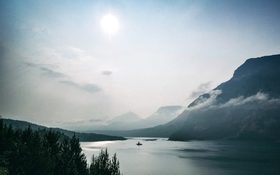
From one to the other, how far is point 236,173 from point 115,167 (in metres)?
112

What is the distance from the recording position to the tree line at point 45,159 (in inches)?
2436

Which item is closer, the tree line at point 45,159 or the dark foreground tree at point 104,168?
the dark foreground tree at point 104,168

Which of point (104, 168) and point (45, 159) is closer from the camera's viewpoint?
point (104, 168)

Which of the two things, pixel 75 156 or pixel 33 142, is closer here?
pixel 33 142

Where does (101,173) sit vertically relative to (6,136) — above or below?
below

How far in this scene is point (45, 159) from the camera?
2447 inches

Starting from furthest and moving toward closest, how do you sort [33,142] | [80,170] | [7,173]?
[80,170], [33,142], [7,173]

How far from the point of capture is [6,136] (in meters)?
73.1

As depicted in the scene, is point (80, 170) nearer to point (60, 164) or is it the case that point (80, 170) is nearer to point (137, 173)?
point (60, 164)

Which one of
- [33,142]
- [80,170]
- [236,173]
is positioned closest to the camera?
[33,142]

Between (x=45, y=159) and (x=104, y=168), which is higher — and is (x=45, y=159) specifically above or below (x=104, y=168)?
above

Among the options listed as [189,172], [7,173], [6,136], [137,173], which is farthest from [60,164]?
[189,172]

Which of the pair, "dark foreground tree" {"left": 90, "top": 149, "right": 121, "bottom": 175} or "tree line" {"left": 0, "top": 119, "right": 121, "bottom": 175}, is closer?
"dark foreground tree" {"left": 90, "top": 149, "right": 121, "bottom": 175}

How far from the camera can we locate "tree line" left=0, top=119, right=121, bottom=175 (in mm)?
61875
